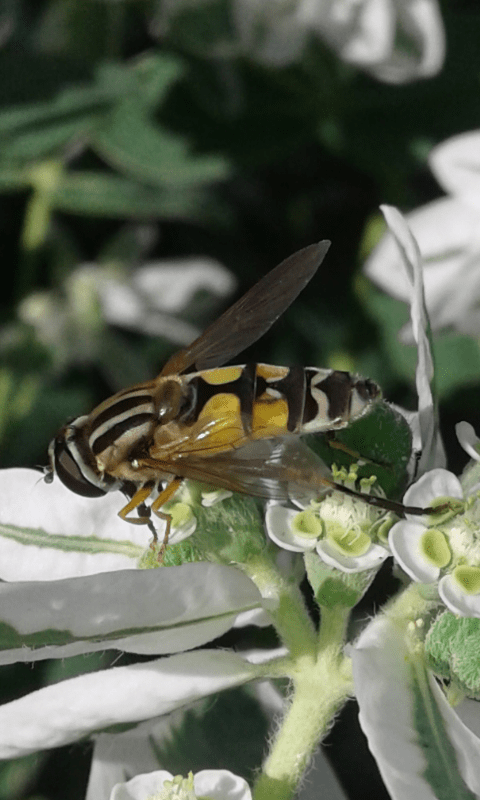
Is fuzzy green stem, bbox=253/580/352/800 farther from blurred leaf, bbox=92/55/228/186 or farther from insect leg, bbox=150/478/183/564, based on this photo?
blurred leaf, bbox=92/55/228/186

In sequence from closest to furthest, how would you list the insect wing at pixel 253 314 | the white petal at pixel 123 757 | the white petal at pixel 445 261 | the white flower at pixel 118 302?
the white petal at pixel 123 757
the insect wing at pixel 253 314
the white petal at pixel 445 261
the white flower at pixel 118 302

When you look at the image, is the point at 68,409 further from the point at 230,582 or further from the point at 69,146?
the point at 230,582

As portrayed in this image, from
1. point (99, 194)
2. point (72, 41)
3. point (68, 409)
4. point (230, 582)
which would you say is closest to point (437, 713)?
point (230, 582)

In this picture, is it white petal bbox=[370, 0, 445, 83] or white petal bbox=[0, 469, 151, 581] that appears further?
white petal bbox=[370, 0, 445, 83]

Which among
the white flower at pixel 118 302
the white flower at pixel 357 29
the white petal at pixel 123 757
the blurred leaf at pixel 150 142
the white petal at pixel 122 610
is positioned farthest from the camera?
the white flower at pixel 118 302

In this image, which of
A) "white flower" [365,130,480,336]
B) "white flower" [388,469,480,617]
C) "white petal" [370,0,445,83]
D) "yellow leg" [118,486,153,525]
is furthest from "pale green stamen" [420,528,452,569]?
"white petal" [370,0,445,83]

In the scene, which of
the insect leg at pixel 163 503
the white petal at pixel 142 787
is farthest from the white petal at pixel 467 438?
the white petal at pixel 142 787

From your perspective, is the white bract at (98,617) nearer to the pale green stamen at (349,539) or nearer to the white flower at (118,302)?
the pale green stamen at (349,539)

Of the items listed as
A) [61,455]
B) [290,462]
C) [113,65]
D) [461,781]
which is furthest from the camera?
[113,65]
